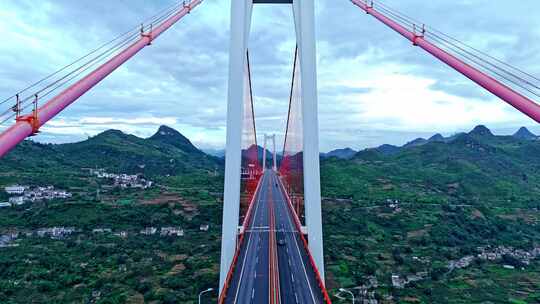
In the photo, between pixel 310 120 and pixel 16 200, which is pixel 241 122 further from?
pixel 16 200

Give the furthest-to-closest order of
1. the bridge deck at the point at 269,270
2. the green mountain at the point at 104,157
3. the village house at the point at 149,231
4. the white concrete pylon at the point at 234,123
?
the green mountain at the point at 104,157
the village house at the point at 149,231
the bridge deck at the point at 269,270
the white concrete pylon at the point at 234,123

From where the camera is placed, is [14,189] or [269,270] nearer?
[269,270]

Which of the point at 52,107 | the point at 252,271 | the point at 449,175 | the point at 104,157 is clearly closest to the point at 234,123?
the point at 252,271

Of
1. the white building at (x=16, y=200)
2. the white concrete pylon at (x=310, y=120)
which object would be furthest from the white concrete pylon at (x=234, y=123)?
the white building at (x=16, y=200)

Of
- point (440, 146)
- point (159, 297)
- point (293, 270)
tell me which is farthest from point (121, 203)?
point (440, 146)

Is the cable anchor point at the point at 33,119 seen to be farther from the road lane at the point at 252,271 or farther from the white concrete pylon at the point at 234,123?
the road lane at the point at 252,271

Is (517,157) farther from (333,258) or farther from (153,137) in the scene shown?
(153,137)

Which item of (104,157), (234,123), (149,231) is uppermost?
(104,157)
